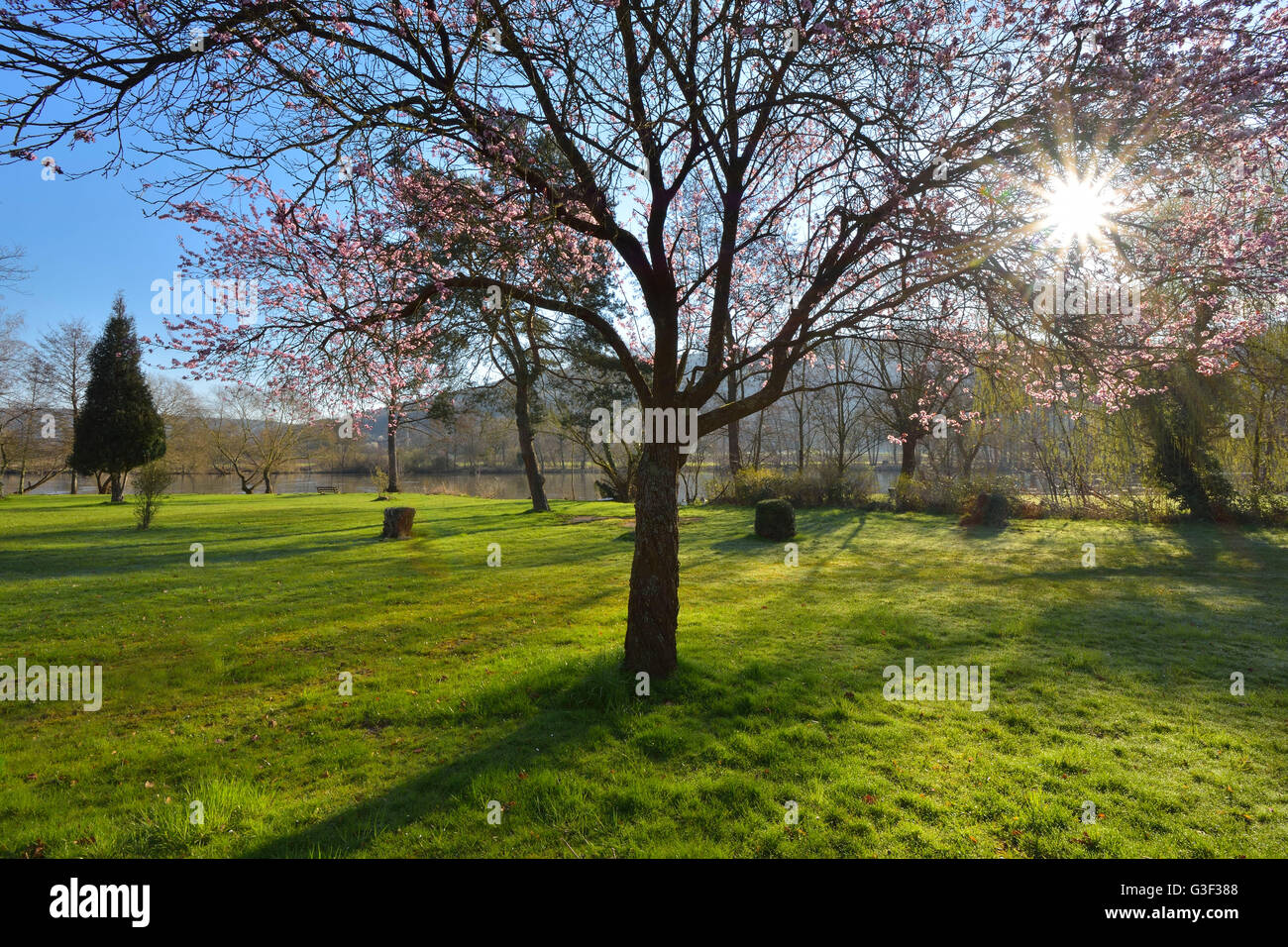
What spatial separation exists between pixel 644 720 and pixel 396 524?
1317 centimetres

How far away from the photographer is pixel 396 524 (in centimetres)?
1548

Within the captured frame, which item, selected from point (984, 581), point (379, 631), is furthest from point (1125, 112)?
point (379, 631)

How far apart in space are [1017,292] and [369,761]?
6.29 m

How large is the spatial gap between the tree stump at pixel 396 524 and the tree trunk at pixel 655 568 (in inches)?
487

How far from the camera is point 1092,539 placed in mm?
13617

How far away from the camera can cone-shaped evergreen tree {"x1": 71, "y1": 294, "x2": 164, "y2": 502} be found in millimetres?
26344

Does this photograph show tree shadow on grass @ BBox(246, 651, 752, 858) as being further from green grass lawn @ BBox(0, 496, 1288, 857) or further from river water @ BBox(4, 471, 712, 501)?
river water @ BBox(4, 471, 712, 501)

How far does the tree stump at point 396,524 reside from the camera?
15333 millimetres

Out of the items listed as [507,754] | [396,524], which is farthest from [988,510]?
[396,524]

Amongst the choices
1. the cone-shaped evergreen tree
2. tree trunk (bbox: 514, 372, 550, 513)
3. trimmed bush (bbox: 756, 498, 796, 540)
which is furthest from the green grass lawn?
the cone-shaped evergreen tree

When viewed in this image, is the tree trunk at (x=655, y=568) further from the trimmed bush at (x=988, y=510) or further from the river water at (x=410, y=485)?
the river water at (x=410, y=485)

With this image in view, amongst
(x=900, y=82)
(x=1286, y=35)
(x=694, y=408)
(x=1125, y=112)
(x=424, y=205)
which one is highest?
(x=900, y=82)

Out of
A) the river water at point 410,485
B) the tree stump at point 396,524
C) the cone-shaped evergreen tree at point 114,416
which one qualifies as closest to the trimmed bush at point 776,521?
the tree stump at point 396,524
